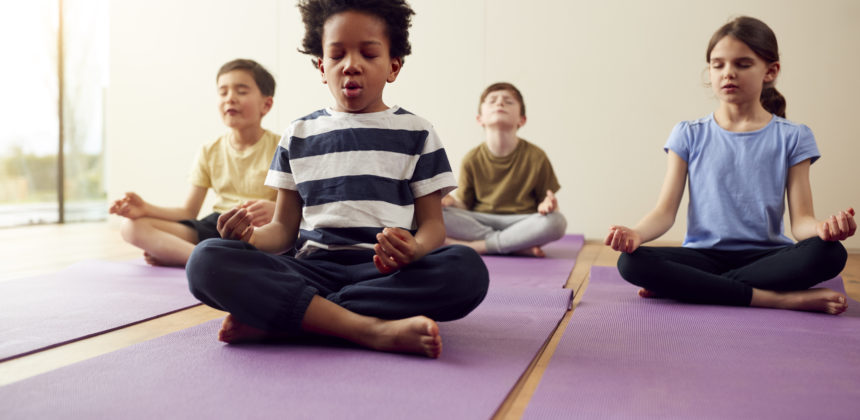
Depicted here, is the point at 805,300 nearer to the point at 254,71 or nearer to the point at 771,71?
the point at 771,71

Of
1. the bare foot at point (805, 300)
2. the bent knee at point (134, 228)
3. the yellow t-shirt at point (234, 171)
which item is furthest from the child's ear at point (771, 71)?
the bent knee at point (134, 228)

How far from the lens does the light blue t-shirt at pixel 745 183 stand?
68.2 inches

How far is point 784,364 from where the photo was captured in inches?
44.4

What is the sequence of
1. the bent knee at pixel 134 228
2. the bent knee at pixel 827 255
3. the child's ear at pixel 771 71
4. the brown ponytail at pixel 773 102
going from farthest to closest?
the bent knee at pixel 134 228
the brown ponytail at pixel 773 102
the child's ear at pixel 771 71
the bent knee at pixel 827 255

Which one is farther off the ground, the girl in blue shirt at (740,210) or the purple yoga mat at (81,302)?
the girl in blue shirt at (740,210)

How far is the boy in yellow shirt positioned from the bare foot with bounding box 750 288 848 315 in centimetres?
146

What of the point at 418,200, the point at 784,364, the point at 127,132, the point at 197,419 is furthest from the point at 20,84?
the point at 784,364

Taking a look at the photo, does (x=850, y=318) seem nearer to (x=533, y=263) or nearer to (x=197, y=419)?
(x=533, y=263)

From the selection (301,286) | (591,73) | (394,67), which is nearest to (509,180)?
(591,73)

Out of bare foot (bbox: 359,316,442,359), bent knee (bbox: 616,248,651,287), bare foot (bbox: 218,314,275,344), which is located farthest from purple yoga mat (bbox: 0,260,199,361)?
bent knee (bbox: 616,248,651,287)

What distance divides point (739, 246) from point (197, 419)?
1.39 m

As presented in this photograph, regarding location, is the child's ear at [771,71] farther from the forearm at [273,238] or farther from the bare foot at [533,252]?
the forearm at [273,238]

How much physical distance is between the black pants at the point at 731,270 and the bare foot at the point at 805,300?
14 mm

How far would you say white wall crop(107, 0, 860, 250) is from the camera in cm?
324
